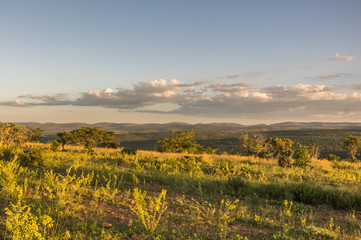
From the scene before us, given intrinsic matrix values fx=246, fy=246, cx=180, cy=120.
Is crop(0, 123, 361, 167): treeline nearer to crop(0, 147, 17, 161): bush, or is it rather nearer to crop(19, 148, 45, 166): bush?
crop(0, 147, 17, 161): bush

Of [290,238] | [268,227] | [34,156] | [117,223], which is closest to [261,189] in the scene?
[268,227]

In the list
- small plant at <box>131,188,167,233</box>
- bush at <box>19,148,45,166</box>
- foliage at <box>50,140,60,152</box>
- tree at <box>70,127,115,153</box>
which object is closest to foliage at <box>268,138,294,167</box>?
small plant at <box>131,188,167,233</box>

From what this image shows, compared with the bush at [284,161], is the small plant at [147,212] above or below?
above

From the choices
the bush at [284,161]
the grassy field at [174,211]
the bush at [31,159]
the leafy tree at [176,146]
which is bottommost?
the leafy tree at [176,146]

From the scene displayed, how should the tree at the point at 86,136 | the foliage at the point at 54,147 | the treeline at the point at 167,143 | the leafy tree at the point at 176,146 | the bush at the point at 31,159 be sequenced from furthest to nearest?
the leafy tree at the point at 176,146, the tree at the point at 86,136, the foliage at the point at 54,147, the treeline at the point at 167,143, the bush at the point at 31,159

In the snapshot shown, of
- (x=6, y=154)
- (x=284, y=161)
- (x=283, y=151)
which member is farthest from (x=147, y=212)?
(x=283, y=151)

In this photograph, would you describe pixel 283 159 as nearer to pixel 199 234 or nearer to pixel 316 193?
pixel 316 193

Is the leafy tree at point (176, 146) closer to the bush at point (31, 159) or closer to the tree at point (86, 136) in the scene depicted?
the tree at point (86, 136)

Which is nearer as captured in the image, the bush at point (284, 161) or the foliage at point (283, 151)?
the bush at point (284, 161)

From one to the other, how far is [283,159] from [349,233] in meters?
13.0

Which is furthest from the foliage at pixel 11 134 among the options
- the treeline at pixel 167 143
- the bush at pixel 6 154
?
the bush at pixel 6 154

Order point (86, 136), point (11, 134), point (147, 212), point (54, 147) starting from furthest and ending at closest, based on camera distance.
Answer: point (86, 136), point (11, 134), point (54, 147), point (147, 212)

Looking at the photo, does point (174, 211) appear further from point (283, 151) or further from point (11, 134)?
point (11, 134)

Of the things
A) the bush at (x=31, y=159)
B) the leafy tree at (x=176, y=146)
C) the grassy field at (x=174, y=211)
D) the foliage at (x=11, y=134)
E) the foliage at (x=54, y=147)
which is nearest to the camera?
the grassy field at (x=174, y=211)
